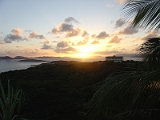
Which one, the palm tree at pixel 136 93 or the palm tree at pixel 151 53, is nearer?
the palm tree at pixel 136 93

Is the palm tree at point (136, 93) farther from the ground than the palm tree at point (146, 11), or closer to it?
closer to it

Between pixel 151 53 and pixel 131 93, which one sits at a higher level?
pixel 151 53

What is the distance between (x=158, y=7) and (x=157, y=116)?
Answer: 1417 millimetres

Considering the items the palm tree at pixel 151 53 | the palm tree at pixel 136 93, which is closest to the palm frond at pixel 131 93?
the palm tree at pixel 136 93

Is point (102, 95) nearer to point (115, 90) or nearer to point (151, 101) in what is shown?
point (115, 90)

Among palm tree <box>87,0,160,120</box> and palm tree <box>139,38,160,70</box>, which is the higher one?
palm tree <box>139,38,160,70</box>

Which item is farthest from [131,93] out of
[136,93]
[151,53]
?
[151,53]

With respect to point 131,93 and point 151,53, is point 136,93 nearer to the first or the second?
point 131,93

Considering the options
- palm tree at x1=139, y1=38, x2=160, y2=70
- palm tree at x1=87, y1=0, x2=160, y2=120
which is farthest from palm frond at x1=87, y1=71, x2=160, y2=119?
palm tree at x1=139, y1=38, x2=160, y2=70

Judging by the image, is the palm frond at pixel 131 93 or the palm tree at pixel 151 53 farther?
the palm tree at pixel 151 53

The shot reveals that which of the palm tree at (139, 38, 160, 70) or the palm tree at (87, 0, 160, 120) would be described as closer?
the palm tree at (87, 0, 160, 120)

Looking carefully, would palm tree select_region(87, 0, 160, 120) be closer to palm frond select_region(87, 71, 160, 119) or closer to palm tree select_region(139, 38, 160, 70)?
palm frond select_region(87, 71, 160, 119)

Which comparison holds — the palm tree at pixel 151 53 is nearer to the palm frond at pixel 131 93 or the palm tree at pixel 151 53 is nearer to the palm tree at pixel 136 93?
the palm tree at pixel 136 93

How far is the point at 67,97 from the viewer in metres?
7.70
